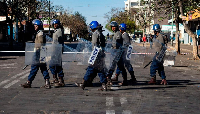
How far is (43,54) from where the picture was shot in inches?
428

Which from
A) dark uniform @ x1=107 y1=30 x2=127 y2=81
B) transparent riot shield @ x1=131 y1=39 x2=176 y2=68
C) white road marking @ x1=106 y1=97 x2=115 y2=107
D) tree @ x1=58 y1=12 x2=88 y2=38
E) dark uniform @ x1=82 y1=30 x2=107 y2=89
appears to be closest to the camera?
white road marking @ x1=106 y1=97 x2=115 y2=107

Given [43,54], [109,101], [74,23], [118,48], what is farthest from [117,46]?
[74,23]

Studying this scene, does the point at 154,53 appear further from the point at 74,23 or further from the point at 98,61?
the point at 74,23

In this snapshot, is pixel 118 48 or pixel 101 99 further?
pixel 118 48

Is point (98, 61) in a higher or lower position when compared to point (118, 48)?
lower

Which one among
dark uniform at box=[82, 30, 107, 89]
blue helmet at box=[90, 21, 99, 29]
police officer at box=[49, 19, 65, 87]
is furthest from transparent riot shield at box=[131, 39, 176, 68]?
police officer at box=[49, 19, 65, 87]

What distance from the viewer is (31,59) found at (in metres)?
10.9

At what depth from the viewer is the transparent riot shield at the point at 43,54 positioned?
35.4 ft

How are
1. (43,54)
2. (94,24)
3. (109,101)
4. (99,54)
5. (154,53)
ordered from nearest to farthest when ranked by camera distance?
(109,101) → (99,54) → (94,24) → (43,54) → (154,53)

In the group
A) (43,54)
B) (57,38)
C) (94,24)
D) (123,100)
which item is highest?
(94,24)

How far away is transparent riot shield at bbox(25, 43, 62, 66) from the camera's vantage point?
1080 cm

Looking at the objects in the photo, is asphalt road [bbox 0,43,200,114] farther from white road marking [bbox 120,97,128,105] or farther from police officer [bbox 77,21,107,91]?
police officer [bbox 77,21,107,91]

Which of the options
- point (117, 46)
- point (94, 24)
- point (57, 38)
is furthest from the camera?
point (117, 46)

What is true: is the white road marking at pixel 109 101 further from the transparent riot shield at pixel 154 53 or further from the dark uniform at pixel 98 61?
the transparent riot shield at pixel 154 53
